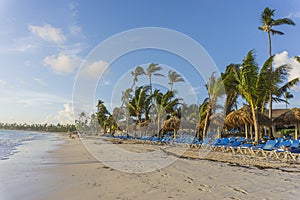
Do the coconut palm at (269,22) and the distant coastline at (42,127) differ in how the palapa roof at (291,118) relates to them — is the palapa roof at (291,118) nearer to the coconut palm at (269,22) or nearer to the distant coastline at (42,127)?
the coconut palm at (269,22)

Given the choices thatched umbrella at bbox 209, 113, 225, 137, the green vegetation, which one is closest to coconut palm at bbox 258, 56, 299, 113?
the green vegetation

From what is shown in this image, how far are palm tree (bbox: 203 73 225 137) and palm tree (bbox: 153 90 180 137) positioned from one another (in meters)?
8.35

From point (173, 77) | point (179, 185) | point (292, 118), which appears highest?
point (173, 77)

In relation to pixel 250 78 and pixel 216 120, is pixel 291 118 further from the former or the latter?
pixel 250 78

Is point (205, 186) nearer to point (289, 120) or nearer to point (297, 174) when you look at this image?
point (297, 174)

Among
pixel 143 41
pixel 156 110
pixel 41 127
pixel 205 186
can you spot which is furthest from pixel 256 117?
pixel 41 127

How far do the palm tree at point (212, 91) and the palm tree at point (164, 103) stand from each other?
835 cm

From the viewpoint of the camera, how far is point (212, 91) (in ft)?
55.5

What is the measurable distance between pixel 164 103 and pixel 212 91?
9.70m

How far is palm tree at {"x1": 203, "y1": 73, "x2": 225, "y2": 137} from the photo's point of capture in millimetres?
16500

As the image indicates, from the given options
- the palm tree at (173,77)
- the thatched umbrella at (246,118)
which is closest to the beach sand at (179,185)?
the thatched umbrella at (246,118)

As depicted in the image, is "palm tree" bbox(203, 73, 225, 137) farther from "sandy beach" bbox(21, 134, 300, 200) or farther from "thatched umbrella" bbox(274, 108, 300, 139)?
"sandy beach" bbox(21, 134, 300, 200)

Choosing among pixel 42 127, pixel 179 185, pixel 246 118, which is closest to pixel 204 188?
pixel 179 185

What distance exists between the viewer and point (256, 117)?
44.0 ft
